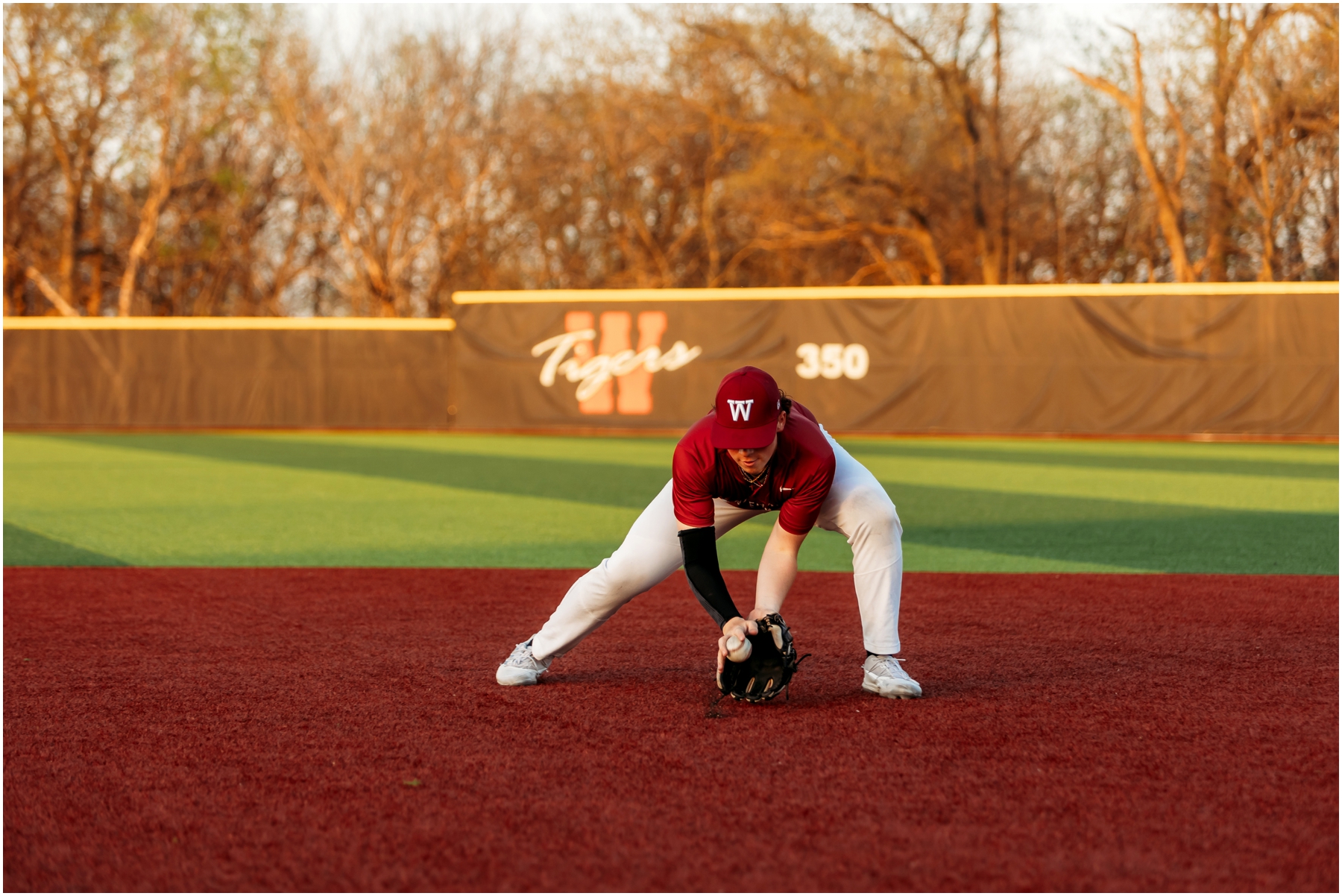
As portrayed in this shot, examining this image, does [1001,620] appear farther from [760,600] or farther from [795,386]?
[795,386]

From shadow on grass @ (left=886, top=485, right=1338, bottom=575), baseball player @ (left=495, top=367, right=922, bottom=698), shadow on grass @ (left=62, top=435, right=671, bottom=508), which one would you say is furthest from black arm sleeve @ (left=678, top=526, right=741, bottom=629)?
shadow on grass @ (left=62, top=435, right=671, bottom=508)

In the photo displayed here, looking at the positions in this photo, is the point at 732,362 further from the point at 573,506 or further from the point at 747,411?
the point at 747,411

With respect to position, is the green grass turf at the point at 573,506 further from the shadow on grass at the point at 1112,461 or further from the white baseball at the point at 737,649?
the white baseball at the point at 737,649

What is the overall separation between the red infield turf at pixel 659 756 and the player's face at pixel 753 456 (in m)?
0.85

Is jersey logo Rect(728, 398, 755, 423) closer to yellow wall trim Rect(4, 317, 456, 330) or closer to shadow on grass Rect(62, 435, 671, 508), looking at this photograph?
shadow on grass Rect(62, 435, 671, 508)

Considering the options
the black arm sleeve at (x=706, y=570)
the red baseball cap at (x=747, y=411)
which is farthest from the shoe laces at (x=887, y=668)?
the red baseball cap at (x=747, y=411)

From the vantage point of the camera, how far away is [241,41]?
34.8m

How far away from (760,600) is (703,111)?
28373 millimetres

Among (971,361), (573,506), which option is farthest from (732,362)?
(573,506)

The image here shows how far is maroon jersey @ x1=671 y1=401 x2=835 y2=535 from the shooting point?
4.15 meters

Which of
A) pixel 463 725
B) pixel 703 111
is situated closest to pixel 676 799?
pixel 463 725

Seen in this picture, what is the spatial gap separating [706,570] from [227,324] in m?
21.4

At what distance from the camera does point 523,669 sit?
15.7ft

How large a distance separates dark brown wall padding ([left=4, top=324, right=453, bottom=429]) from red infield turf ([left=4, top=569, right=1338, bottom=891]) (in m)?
17.4
